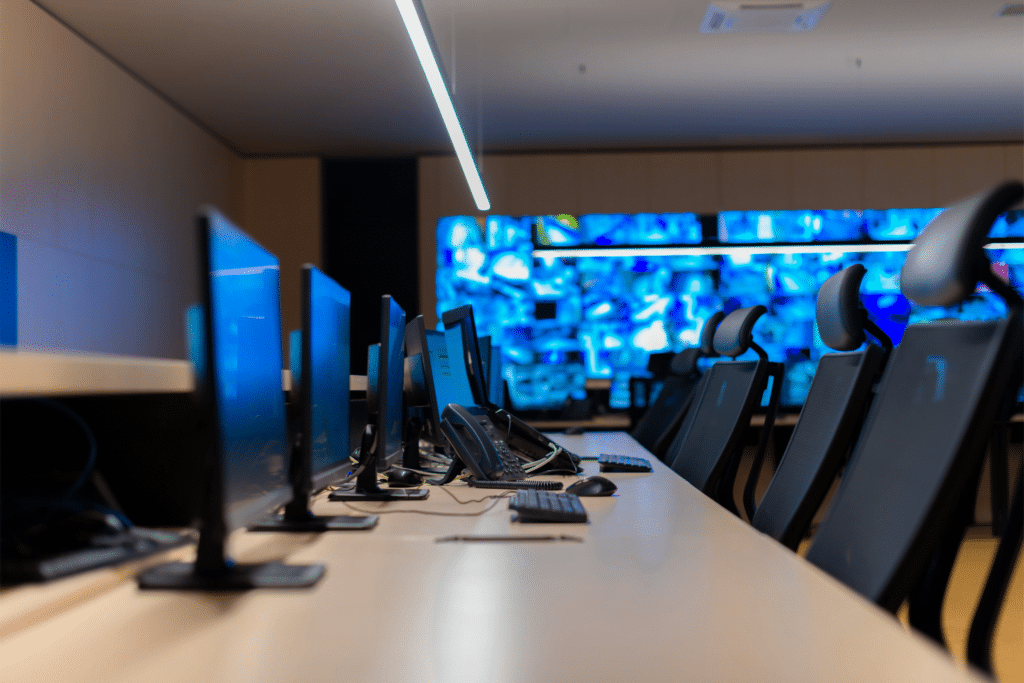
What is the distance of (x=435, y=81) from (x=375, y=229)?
3.43 m

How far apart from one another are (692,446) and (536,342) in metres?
3.16

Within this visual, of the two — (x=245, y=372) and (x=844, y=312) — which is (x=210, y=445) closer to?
(x=245, y=372)

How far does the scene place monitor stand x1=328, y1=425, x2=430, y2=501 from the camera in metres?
1.88

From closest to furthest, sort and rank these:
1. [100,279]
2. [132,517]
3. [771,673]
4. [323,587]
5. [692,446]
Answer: [771,673] < [323,587] < [132,517] < [692,446] < [100,279]

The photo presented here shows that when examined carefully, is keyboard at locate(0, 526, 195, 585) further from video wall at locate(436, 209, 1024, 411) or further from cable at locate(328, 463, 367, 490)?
video wall at locate(436, 209, 1024, 411)

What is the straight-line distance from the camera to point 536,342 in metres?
6.09

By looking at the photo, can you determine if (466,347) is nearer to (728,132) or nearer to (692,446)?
(692,446)

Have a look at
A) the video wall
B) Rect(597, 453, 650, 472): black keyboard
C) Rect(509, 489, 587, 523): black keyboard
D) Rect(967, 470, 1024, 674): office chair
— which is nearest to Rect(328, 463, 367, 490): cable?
Rect(509, 489, 587, 523): black keyboard

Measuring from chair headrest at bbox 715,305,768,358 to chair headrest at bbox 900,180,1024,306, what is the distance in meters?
1.28

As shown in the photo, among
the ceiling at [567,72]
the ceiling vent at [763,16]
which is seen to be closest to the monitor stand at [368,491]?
the ceiling at [567,72]

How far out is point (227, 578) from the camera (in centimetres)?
104

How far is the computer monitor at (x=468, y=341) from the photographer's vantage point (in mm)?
2568

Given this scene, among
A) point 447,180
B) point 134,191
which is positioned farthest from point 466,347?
point 447,180

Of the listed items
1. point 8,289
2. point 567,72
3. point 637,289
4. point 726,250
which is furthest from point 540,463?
point 726,250
